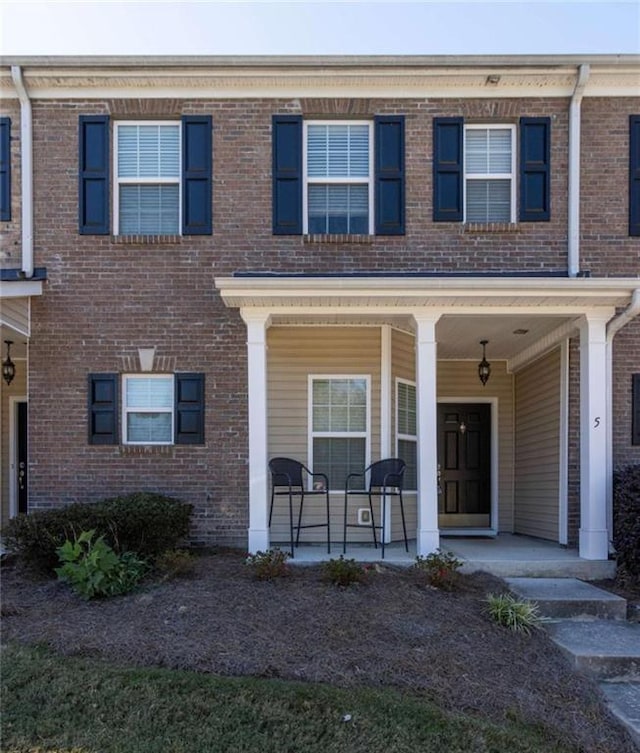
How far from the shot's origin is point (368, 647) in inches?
174

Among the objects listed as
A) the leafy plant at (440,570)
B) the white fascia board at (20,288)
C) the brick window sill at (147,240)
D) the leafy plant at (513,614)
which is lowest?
the leafy plant at (513,614)

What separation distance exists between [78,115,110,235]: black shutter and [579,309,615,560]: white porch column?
5.52 metres

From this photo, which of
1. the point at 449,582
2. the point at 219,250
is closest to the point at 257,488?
the point at 449,582

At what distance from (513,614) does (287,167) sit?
17.4 ft

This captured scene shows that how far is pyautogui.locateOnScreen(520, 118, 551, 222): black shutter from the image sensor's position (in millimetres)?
7414

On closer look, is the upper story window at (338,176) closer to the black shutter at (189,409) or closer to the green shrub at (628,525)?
the black shutter at (189,409)

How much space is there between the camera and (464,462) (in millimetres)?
9383

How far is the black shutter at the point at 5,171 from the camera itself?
739cm

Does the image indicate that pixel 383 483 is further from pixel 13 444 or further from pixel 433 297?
pixel 13 444

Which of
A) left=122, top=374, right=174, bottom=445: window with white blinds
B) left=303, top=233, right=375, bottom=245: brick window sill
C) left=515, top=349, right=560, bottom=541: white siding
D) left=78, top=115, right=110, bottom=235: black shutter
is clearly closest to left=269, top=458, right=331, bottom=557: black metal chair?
left=122, top=374, right=174, bottom=445: window with white blinds

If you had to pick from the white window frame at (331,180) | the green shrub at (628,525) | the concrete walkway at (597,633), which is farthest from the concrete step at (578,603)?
the white window frame at (331,180)

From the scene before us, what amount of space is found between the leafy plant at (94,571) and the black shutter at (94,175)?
3697 mm

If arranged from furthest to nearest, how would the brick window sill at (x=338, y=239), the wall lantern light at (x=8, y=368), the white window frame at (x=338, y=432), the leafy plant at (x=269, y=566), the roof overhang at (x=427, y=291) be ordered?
the wall lantern light at (x=8, y=368) → the white window frame at (x=338, y=432) → the brick window sill at (x=338, y=239) → the roof overhang at (x=427, y=291) → the leafy plant at (x=269, y=566)

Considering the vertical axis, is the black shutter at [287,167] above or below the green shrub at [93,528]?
above
